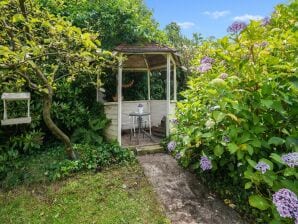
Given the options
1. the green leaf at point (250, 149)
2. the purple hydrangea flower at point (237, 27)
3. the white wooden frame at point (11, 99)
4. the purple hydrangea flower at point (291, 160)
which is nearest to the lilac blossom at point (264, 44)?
the purple hydrangea flower at point (237, 27)

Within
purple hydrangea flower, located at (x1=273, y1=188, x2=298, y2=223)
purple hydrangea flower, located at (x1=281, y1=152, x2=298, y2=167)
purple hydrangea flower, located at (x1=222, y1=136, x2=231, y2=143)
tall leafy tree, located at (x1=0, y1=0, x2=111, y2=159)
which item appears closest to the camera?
purple hydrangea flower, located at (x1=273, y1=188, x2=298, y2=223)

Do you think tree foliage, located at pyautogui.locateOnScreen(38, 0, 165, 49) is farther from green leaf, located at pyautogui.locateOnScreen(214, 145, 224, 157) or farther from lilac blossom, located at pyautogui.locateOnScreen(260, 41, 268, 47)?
lilac blossom, located at pyautogui.locateOnScreen(260, 41, 268, 47)

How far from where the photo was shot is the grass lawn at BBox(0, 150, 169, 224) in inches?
168

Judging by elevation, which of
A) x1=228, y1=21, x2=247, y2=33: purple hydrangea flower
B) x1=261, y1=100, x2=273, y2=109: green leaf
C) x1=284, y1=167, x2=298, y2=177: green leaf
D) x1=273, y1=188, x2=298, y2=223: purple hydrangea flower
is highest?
x1=228, y1=21, x2=247, y2=33: purple hydrangea flower

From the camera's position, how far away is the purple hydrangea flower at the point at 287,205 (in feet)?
7.60

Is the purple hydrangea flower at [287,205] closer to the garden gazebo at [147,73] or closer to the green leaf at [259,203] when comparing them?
the green leaf at [259,203]

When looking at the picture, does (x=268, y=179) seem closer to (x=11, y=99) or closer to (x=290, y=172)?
(x=290, y=172)

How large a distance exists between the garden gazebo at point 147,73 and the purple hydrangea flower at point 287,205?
13.9 feet

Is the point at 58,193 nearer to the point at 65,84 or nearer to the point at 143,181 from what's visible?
the point at 143,181

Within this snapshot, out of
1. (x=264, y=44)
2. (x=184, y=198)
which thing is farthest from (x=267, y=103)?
(x=184, y=198)

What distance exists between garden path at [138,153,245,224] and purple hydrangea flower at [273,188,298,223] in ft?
6.18

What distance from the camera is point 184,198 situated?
15.3ft

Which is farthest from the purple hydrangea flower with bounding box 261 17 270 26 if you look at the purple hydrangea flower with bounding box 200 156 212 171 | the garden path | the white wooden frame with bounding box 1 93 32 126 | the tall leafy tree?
the white wooden frame with bounding box 1 93 32 126

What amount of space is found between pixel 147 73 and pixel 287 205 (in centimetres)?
762
